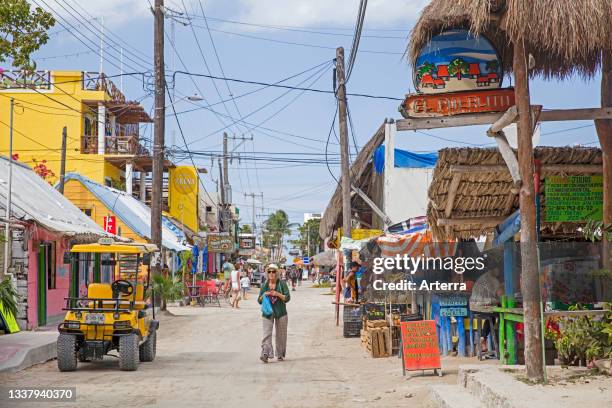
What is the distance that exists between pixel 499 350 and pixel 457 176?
2857 mm

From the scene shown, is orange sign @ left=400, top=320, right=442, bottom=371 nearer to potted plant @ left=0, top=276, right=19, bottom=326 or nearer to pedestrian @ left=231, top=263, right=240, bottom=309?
potted plant @ left=0, top=276, right=19, bottom=326

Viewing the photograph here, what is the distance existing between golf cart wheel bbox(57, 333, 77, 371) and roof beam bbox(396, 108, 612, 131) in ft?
21.1

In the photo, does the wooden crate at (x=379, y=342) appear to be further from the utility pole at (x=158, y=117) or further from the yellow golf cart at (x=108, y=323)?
the utility pole at (x=158, y=117)

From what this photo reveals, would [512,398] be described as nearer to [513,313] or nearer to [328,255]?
[513,313]

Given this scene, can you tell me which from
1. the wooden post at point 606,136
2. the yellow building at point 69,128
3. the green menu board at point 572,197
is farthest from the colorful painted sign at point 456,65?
the yellow building at point 69,128

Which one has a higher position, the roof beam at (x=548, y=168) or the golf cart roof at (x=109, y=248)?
the roof beam at (x=548, y=168)

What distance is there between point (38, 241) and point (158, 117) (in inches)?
256

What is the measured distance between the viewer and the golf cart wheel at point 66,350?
41.3ft

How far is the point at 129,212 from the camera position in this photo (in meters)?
36.3

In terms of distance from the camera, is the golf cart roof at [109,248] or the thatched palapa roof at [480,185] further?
the golf cart roof at [109,248]

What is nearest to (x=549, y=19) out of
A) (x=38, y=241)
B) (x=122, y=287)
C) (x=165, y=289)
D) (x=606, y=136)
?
(x=606, y=136)

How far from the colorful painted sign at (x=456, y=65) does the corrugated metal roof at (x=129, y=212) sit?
24.9 meters

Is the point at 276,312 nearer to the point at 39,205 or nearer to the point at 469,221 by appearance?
the point at 469,221

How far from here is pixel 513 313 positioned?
36.1ft
